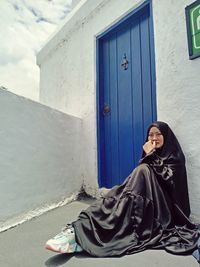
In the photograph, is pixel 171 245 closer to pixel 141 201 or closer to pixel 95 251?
pixel 141 201

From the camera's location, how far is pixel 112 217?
154 centimetres

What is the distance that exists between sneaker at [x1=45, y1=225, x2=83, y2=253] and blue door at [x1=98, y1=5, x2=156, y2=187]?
50.0 inches

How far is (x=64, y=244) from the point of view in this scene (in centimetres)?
140

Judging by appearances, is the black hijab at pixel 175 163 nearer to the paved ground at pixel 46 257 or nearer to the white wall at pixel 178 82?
the white wall at pixel 178 82

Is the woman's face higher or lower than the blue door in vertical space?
lower

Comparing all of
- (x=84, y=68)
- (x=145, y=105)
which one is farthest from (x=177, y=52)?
(x=84, y=68)

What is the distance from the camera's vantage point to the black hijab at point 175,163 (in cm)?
176

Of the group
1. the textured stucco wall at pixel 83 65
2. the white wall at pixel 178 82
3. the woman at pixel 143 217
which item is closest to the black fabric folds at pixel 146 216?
the woman at pixel 143 217

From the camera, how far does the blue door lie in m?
2.46

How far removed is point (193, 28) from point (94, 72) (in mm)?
1417

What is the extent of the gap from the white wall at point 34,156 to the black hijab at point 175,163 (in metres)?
1.24

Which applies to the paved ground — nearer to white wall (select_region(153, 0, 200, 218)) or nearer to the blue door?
white wall (select_region(153, 0, 200, 218))

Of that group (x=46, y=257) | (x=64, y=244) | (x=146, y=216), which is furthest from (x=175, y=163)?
(x=46, y=257)

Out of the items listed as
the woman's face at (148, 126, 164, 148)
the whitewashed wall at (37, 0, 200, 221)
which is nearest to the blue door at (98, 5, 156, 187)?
the whitewashed wall at (37, 0, 200, 221)
